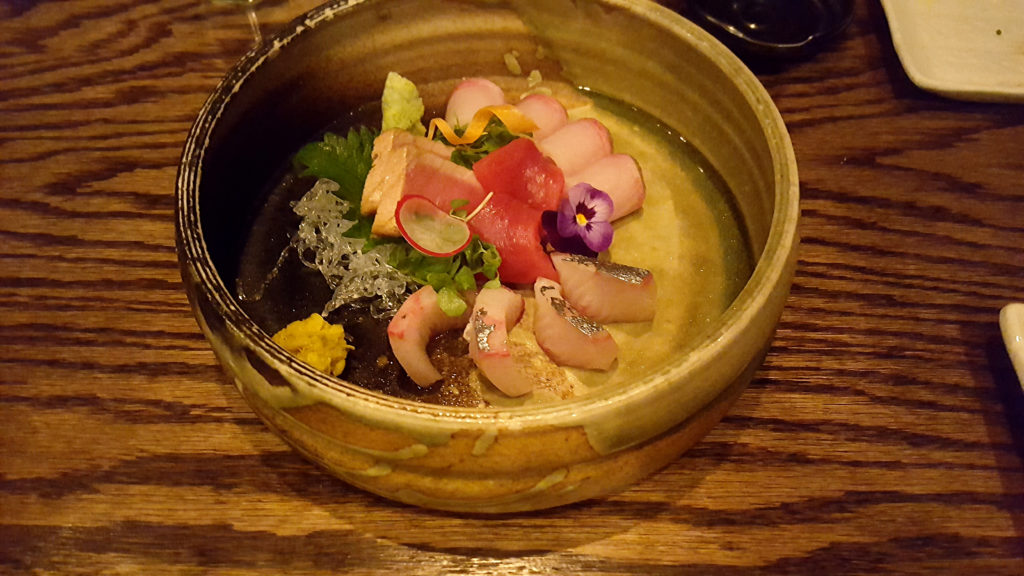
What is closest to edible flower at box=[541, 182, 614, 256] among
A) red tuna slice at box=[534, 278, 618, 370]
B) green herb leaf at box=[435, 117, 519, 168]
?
red tuna slice at box=[534, 278, 618, 370]

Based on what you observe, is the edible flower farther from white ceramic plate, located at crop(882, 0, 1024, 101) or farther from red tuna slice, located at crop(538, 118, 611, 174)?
white ceramic plate, located at crop(882, 0, 1024, 101)

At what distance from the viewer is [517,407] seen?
1115 millimetres

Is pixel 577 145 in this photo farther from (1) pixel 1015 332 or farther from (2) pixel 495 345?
(1) pixel 1015 332

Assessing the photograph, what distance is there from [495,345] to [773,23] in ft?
5.07

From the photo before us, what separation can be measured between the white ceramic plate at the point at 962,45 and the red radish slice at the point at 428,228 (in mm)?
1466

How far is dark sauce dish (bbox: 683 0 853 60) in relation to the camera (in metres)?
2.08

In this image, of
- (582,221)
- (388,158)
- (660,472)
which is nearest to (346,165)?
(388,158)

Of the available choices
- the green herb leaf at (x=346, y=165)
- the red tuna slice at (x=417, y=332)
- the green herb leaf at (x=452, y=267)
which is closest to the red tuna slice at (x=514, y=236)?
the green herb leaf at (x=452, y=267)

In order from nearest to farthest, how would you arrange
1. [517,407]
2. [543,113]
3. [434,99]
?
[517,407] → [543,113] → [434,99]

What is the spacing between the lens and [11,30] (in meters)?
2.19

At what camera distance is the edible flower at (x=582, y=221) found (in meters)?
1.54

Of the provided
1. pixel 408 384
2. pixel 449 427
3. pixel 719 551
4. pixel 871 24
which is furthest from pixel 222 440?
pixel 871 24

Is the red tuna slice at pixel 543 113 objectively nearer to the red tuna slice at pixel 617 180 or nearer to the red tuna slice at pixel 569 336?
the red tuna slice at pixel 617 180

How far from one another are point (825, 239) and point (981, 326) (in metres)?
0.39
